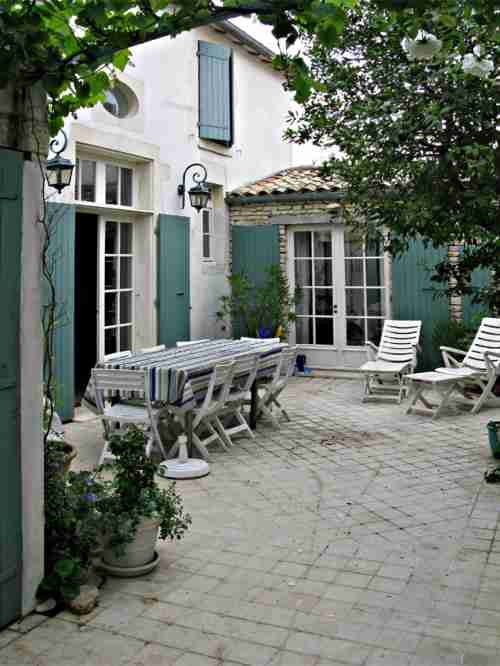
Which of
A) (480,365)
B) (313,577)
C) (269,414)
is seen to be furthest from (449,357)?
(313,577)

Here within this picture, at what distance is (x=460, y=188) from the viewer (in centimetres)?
291

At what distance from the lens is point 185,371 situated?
4.81 meters

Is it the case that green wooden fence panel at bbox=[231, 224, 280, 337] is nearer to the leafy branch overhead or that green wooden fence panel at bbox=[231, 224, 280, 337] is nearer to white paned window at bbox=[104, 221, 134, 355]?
white paned window at bbox=[104, 221, 134, 355]

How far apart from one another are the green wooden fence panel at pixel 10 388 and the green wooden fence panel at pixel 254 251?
7.04 m

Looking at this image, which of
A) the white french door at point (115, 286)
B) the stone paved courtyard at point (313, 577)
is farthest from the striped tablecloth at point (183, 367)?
A: the white french door at point (115, 286)

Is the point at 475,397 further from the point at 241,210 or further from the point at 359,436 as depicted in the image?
the point at 241,210

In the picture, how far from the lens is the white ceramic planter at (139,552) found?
3.07m

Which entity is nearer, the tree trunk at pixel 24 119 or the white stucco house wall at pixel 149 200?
the tree trunk at pixel 24 119

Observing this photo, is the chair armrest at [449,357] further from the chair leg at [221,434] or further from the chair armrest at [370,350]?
the chair leg at [221,434]

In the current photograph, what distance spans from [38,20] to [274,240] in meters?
7.44

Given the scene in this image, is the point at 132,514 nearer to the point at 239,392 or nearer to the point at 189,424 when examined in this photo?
the point at 189,424

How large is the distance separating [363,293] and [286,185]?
215 cm

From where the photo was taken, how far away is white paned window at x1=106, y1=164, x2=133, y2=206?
24.8ft

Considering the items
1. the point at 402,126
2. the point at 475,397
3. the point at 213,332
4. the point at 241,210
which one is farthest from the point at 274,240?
the point at 402,126
